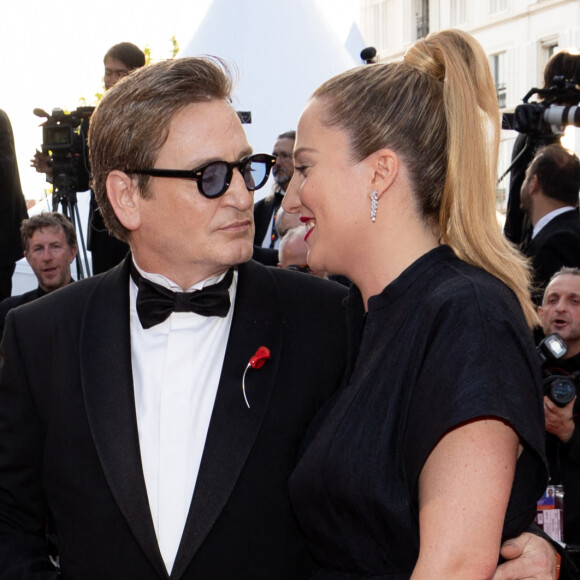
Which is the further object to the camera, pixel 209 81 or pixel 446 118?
pixel 209 81

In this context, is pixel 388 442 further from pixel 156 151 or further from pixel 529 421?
pixel 156 151

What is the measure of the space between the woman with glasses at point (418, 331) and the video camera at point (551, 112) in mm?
3774

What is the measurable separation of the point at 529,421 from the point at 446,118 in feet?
2.51

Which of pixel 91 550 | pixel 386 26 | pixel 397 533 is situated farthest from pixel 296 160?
pixel 386 26

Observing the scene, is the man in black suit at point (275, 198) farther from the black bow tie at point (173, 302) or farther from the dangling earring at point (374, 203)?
the dangling earring at point (374, 203)

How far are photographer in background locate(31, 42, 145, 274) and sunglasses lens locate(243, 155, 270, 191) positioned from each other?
356 centimetres

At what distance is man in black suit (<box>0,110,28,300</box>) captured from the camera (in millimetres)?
6438

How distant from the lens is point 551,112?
5.99 meters

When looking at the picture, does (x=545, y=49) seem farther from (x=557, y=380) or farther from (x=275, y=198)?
(x=557, y=380)

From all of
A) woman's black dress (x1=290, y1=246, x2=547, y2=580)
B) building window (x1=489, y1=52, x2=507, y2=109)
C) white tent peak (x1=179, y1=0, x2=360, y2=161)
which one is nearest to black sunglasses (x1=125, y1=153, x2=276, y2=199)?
woman's black dress (x1=290, y1=246, x2=547, y2=580)

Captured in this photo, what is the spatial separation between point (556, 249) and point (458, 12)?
105 feet

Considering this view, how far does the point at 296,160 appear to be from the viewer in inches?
94.7

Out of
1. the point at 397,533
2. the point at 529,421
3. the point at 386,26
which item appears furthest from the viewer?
the point at 386,26

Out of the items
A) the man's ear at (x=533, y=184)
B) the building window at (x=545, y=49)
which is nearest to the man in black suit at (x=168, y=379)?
the man's ear at (x=533, y=184)
